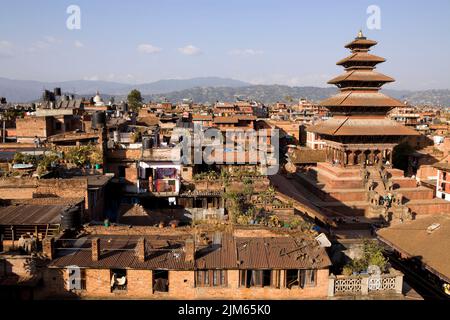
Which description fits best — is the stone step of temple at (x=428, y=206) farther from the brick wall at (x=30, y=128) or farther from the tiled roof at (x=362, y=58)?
the brick wall at (x=30, y=128)

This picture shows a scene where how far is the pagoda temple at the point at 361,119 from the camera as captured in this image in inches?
1661

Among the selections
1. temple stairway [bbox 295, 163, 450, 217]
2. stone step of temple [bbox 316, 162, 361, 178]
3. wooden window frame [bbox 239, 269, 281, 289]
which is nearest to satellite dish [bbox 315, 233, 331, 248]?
wooden window frame [bbox 239, 269, 281, 289]

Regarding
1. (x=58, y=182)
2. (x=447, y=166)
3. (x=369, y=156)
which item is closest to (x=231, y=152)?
(x=58, y=182)

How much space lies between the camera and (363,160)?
139ft

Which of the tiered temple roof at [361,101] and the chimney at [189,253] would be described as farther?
the tiered temple roof at [361,101]

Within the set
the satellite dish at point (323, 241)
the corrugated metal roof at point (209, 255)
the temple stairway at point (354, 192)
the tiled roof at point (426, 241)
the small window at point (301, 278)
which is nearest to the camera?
the corrugated metal roof at point (209, 255)

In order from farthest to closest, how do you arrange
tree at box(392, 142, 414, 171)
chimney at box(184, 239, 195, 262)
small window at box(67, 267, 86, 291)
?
1. tree at box(392, 142, 414, 171)
2. chimney at box(184, 239, 195, 262)
3. small window at box(67, 267, 86, 291)

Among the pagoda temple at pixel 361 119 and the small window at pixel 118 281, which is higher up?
the pagoda temple at pixel 361 119

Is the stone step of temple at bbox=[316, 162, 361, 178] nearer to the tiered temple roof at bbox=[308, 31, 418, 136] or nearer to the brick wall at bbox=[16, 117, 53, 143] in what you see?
the tiered temple roof at bbox=[308, 31, 418, 136]

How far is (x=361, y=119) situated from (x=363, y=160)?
4592 millimetres

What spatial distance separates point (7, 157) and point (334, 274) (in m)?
24.9

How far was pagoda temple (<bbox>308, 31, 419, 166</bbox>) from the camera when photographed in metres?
42.2

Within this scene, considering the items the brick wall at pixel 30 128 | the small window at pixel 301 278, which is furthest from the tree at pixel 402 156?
the small window at pixel 301 278
